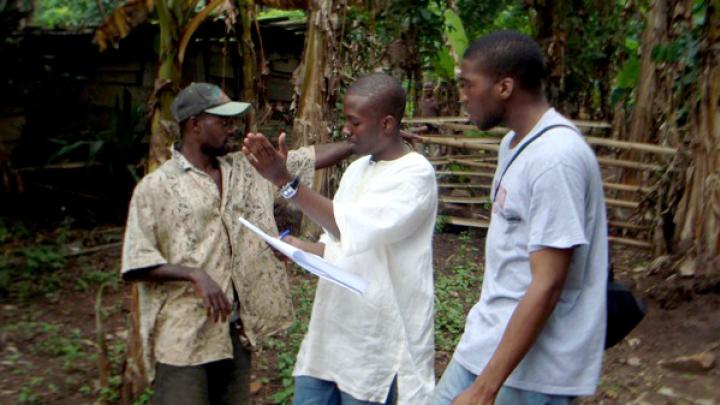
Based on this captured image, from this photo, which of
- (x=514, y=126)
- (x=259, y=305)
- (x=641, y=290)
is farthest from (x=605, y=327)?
(x=641, y=290)

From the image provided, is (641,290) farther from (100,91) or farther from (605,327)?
(100,91)

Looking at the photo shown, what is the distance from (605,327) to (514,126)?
1.86 feet

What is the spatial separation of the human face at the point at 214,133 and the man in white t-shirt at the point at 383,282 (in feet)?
1.72

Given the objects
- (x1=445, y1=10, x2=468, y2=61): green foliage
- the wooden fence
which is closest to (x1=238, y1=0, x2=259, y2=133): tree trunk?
the wooden fence

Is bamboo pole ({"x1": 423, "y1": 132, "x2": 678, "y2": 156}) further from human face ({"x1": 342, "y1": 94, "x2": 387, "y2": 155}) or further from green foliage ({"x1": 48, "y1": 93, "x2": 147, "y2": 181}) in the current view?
human face ({"x1": 342, "y1": 94, "x2": 387, "y2": 155})

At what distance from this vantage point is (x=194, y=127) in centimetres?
335

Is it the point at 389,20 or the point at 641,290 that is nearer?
the point at 641,290

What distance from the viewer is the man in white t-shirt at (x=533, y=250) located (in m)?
2.06

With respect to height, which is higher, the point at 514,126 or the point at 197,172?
the point at 514,126

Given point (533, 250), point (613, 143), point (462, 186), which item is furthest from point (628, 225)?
point (533, 250)

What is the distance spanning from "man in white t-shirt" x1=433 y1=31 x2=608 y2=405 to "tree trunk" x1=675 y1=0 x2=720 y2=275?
158 inches

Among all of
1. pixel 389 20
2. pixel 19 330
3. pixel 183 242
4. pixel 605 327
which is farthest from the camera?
pixel 389 20

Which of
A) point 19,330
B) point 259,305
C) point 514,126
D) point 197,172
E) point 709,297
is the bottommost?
point 19,330

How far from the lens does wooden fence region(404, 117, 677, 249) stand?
781 centimetres
